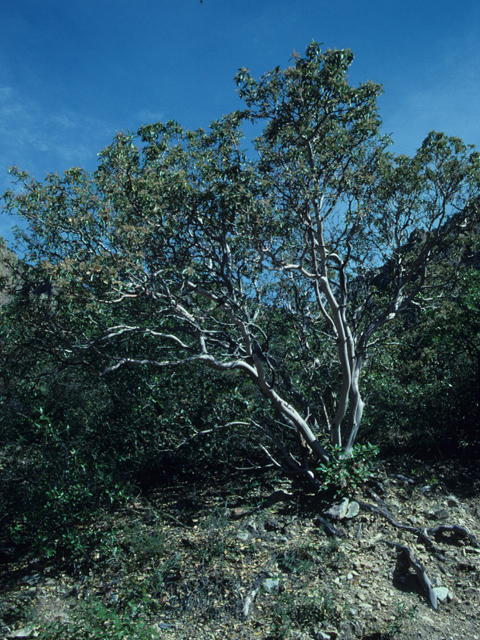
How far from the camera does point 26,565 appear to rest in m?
6.08

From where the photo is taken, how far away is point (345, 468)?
6.57 m

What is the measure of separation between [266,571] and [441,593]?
1.92 metres

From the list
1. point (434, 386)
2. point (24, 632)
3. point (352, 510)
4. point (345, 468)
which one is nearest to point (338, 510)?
point (352, 510)

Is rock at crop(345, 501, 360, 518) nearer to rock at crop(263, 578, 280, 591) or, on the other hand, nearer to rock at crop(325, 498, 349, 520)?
rock at crop(325, 498, 349, 520)

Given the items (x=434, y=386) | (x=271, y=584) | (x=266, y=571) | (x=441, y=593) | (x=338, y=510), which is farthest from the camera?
(x=434, y=386)

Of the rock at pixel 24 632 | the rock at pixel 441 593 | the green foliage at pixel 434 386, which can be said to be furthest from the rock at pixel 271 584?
the green foliage at pixel 434 386

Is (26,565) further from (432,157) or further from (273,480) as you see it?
(432,157)

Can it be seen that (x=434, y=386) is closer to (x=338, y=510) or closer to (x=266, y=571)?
(x=338, y=510)

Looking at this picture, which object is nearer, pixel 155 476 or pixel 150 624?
pixel 150 624

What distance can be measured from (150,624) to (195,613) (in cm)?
48

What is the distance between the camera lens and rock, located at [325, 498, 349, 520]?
6500 millimetres

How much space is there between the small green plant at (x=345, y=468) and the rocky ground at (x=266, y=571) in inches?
14.7

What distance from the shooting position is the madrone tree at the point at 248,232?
6.20 metres

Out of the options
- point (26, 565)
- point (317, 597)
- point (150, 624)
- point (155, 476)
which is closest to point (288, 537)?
point (317, 597)
